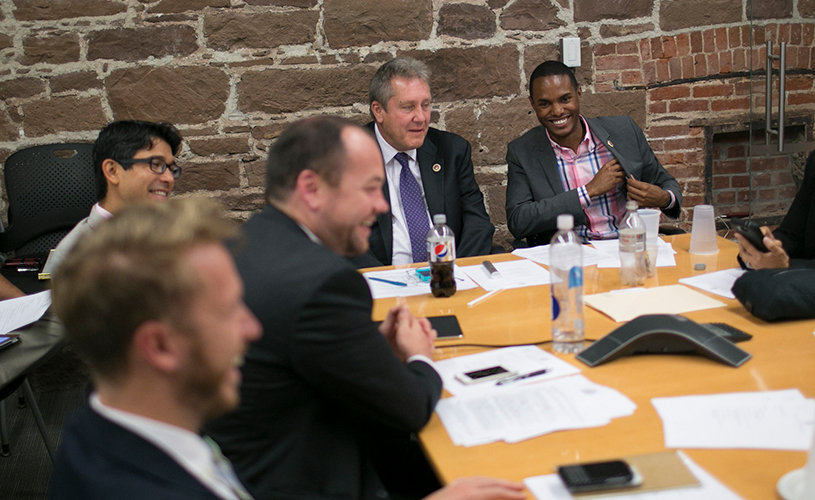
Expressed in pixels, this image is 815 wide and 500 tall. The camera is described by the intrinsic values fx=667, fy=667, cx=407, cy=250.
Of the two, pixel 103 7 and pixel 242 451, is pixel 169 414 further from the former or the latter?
pixel 103 7

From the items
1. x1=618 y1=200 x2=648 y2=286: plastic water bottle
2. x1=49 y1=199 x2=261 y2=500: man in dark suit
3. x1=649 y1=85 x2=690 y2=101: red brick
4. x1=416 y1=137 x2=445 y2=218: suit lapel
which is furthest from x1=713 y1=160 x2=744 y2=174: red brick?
x1=49 y1=199 x2=261 y2=500: man in dark suit

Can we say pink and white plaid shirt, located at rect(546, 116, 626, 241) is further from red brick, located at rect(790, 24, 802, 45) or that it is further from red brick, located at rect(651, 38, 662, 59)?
red brick, located at rect(790, 24, 802, 45)

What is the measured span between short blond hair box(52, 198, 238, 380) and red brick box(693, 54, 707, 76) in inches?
140

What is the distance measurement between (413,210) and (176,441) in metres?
2.26

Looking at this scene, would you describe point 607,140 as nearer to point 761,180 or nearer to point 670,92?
point 670,92

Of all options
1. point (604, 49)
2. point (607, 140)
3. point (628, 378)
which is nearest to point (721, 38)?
point (604, 49)

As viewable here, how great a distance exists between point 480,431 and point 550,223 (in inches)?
69.9

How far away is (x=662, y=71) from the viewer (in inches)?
145

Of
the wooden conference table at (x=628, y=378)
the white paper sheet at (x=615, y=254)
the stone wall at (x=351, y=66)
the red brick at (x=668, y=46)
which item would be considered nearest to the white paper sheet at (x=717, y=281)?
the wooden conference table at (x=628, y=378)

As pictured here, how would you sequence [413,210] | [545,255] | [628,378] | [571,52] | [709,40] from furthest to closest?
[709,40], [571,52], [413,210], [545,255], [628,378]

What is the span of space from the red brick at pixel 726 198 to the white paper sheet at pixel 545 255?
180 centimetres

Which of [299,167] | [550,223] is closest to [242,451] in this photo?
[299,167]

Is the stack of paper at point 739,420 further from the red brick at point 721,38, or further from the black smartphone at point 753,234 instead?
the red brick at point 721,38

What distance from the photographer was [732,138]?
3.88 metres
